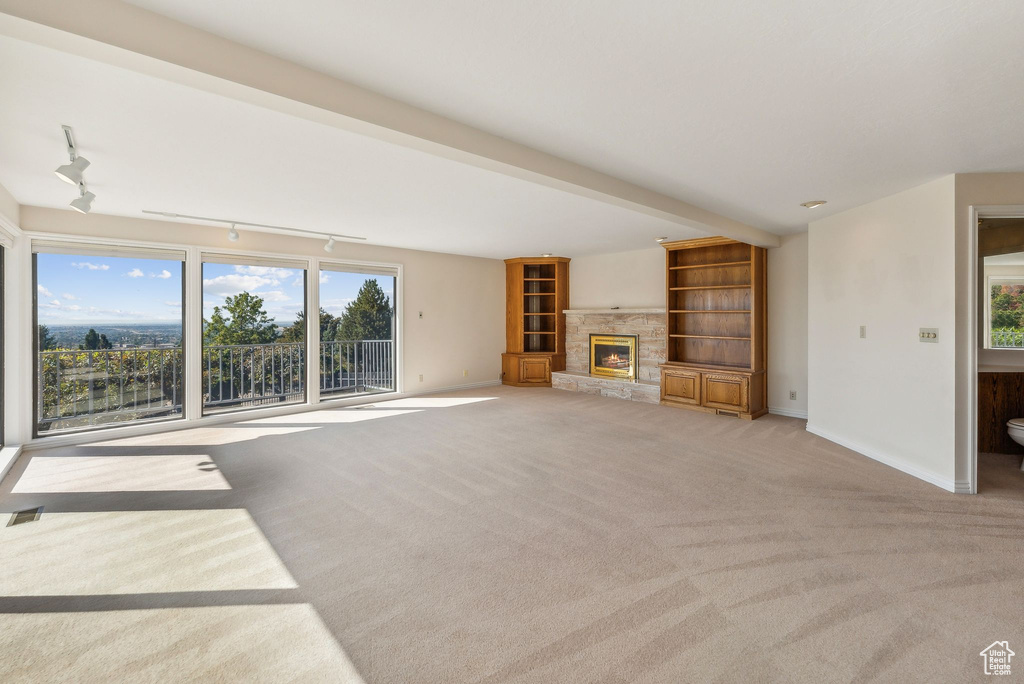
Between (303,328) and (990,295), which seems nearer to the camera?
(990,295)

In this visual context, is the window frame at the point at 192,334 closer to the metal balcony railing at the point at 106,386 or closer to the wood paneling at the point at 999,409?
the metal balcony railing at the point at 106,386

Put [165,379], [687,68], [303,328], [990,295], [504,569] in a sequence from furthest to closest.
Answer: [303,328] < [165,379] < [990,295] < [504,569] < [687,68]

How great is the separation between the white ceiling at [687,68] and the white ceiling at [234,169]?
0.81 meters

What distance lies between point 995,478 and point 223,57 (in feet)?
19.0

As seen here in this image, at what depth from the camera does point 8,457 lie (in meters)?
3.93

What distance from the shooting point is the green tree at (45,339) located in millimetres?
4648

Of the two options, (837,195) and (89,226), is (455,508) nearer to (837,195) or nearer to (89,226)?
(837,195)

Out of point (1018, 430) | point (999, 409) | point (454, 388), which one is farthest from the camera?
point (454, 388)

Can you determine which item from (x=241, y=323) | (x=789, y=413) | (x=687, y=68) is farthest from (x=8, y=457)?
(x=789, y=413)

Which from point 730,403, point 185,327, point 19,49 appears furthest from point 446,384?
point 19,49

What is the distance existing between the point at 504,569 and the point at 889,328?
12.8 ft

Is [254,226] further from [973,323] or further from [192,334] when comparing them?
[973,323]

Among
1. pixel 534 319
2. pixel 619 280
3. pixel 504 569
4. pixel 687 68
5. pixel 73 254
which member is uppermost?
pixel 687 68

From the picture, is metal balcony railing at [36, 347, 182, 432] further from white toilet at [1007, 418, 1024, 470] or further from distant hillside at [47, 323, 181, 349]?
white toilet at [1007, 418, 1024, 470]
